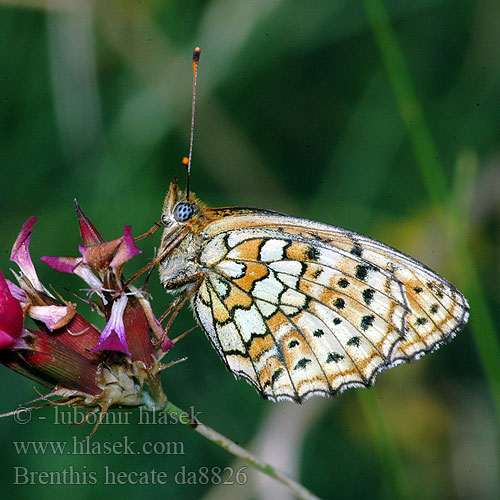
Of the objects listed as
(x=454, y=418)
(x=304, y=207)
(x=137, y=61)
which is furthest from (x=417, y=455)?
(x=137, y=61)

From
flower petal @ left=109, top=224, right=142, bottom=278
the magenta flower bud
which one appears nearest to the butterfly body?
flower petal @ left=109, top=224, right=142, bottom=278

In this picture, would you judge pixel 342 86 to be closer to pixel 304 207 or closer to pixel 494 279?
pixel 304 207

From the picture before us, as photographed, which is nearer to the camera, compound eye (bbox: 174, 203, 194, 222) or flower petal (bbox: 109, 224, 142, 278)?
flower petal (bbox: 109, 224, 142, 278)

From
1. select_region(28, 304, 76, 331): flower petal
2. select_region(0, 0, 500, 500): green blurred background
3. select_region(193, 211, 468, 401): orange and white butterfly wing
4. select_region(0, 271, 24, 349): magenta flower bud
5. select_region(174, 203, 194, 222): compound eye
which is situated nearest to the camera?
select_region(0, 271, 24, 349): magenta flower bud

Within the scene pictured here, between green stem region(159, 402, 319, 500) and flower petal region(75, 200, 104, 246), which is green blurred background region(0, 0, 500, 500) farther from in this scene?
flower petal region(75, 200, 104, 246)

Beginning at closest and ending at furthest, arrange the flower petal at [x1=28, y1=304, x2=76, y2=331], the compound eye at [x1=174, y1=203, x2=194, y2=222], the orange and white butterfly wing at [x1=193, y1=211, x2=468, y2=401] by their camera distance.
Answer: the flower petal at [x1=28, y1=304, x2=76, y2=331] < the orange and white butterfly wing at [x1=193, y1=211, x2=468, y2=401] < the compound eye at [x1=174, y1=203, x2=194, y2=222]

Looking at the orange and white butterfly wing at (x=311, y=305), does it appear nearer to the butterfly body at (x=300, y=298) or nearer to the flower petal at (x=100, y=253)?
the butterfly body at (x=300, y=298)
